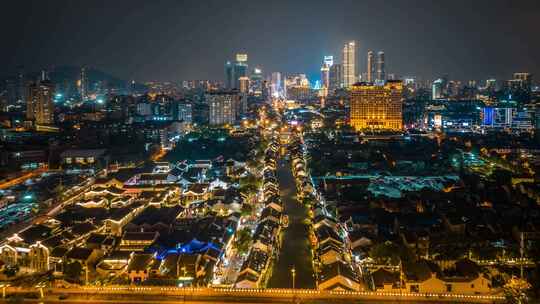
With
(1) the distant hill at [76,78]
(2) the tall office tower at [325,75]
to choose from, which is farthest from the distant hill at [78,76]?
(2) the tall office tower at [325,75]

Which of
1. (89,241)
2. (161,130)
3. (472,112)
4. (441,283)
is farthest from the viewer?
(472,112)

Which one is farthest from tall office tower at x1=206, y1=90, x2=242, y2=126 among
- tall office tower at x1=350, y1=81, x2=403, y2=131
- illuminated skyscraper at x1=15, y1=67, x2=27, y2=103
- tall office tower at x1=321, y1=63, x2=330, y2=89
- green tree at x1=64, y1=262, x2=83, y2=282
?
tall office tower at x1=321, y1=63, x2=330, y2=89

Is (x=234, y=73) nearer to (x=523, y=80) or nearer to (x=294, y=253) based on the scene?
(x=523, y=80)

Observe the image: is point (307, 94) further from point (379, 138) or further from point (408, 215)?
point (408, 215)

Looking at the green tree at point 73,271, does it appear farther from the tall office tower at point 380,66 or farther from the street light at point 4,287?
the tall office tower at point 380,66

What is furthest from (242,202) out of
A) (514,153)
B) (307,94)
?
(307,94)

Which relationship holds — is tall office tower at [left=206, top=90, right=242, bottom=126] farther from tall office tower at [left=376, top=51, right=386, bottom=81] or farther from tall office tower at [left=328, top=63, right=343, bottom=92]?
tall office tower at [left=328, top=63, right=343, bottom=92]
